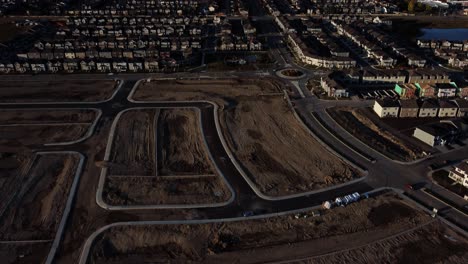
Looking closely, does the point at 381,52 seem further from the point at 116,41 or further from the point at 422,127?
the point at 116,41

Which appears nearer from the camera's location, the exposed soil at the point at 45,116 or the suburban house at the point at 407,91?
the exposed soil at the point at 45,116

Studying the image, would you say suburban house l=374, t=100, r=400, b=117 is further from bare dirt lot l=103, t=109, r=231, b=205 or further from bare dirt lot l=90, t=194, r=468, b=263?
bare dirt lot l=103, t=109, r=231, b=205

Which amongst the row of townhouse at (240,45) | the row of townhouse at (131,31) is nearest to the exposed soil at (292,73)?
the row of townhouse at (240,45)

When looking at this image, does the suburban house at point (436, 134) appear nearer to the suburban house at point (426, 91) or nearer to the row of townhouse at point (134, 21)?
the suburban house at point (426, 91)

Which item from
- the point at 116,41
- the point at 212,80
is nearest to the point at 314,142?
the point at 212,80

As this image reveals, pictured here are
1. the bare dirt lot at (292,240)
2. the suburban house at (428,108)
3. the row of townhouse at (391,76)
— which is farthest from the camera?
the row of townhouse at (391,76)
